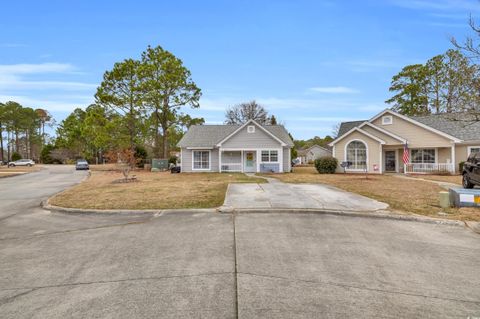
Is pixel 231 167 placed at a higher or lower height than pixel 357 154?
lower

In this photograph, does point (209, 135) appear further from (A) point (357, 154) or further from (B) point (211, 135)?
(A) point (357, 154)

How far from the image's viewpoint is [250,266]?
442cm

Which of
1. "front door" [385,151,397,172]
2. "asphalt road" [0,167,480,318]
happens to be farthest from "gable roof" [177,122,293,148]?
"asphalt road" [0,167,480,318]

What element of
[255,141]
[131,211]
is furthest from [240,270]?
[255,141]

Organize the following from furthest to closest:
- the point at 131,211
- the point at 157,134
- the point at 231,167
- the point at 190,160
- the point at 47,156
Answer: the point at 47,156, the point at 157,134, the point at 190,160, the point at 231,167, the point at 131,211

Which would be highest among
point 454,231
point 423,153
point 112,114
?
point 112,114

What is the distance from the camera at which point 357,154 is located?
87.1 feet

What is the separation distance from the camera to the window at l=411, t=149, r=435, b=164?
25.7 meters

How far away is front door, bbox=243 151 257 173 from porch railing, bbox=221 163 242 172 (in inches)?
23.7

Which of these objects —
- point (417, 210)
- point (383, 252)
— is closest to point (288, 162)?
point (417, 210)

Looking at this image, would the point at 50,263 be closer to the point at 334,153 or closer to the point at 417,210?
the point at 417,210

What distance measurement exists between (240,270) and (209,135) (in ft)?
89.7

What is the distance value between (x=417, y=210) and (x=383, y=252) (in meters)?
4.52

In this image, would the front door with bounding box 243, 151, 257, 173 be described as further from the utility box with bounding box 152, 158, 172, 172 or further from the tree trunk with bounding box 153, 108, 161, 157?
the tree trunk with bounding box 153, 108, 161, 157
